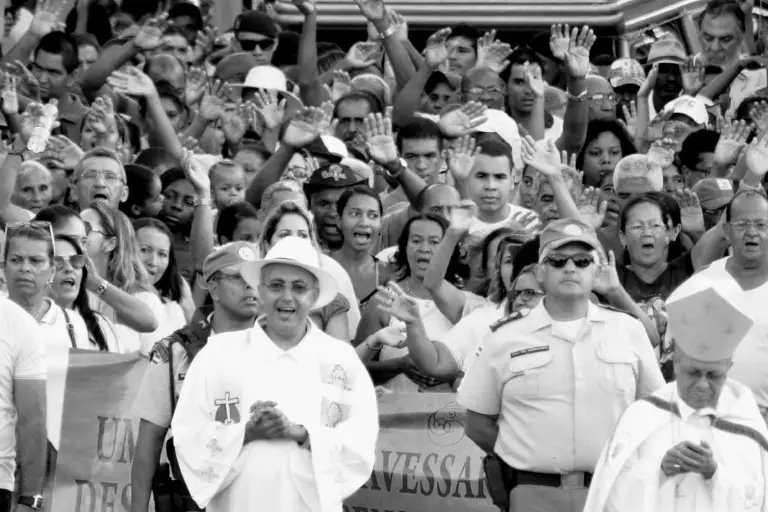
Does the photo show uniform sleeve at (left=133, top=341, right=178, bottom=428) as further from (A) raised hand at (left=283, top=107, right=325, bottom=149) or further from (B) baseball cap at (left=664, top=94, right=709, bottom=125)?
(B) baseball cap at (left=664, top=94, right=709, bottom=125)

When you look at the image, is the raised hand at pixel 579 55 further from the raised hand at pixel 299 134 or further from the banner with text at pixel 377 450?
the banner with text at pixel 377 450

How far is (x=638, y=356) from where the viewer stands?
32.1 ft

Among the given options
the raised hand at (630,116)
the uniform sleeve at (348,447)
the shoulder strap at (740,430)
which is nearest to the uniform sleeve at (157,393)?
the uniform sleeve at (348,447)

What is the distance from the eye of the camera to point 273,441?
368 inches

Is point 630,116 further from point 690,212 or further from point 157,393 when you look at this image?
point 157,393

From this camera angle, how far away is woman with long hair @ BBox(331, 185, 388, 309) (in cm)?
1244

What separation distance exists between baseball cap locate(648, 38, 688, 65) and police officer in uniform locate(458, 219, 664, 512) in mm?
7976

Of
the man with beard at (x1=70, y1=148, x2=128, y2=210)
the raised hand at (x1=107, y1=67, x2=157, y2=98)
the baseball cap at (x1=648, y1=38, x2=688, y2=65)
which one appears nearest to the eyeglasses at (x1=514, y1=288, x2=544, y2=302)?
the man with beard at (x1=70, y1=148, x2=128, y2=210)

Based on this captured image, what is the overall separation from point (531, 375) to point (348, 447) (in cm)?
97

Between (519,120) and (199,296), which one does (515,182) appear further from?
(199,296)

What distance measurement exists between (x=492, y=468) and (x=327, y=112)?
217 inches

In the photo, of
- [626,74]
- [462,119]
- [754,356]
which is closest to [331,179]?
[462,119]

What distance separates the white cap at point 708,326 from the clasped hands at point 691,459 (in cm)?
37

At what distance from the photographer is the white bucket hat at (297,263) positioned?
31.3 ft
